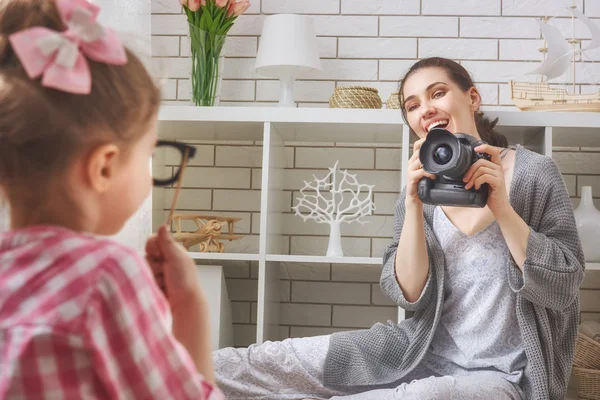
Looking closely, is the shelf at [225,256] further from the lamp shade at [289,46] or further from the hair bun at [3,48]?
the hair bun at [3,48]

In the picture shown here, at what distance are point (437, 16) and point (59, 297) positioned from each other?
218cm

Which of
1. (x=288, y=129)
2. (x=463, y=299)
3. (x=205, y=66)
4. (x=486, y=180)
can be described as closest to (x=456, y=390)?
(x=463, y=299)

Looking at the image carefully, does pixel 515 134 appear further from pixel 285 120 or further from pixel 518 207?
pixel 285 120

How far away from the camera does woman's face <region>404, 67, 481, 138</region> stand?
1.83 meters

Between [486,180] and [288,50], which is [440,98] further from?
[288,50]

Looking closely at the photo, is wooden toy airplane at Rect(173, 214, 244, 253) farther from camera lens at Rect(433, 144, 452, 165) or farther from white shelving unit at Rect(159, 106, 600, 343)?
camera lens at Rect(433, 144, 452, 165)

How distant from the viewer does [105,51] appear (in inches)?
24.5

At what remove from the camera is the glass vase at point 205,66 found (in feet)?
7.35

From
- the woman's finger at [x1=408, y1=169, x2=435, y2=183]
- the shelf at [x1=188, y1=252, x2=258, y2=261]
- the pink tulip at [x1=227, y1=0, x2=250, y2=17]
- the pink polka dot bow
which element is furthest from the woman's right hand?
the pink polka dot bow

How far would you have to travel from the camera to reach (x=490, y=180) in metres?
1.57

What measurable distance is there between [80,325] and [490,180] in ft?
3.90

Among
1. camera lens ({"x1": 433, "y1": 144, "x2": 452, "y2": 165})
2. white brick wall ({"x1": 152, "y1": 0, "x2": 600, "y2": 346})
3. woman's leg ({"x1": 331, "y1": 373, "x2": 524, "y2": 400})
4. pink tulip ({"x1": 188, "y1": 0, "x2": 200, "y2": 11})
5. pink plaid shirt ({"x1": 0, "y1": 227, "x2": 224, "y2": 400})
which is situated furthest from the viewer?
white brick wall ({"x1": 152, "y1": 0, "x2": 600, "y2": 346})

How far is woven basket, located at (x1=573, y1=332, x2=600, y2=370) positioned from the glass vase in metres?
1.32

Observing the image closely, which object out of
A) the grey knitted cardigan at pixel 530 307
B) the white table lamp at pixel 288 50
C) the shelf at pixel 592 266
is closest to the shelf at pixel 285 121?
the white table lamp at pixel 288 50
